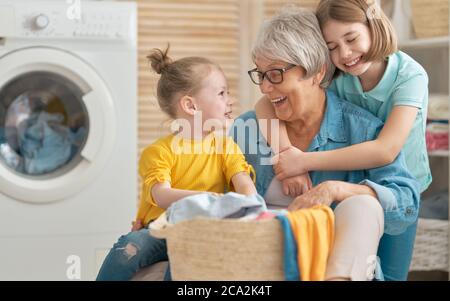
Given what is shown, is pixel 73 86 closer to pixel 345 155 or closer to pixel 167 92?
pixel 167 92

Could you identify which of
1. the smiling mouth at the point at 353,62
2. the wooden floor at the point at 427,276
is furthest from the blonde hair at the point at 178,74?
the wooden floor at the point at 427,276

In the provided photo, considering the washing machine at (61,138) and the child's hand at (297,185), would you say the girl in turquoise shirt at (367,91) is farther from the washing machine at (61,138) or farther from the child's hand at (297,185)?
the washing machine at (61,138)

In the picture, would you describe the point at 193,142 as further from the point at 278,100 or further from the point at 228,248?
the point at 228,248

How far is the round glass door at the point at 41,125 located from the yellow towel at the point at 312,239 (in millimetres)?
1427

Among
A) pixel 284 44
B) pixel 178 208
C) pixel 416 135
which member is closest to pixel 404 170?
pixel 416 135

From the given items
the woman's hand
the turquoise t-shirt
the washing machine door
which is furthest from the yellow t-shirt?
the washing machine door

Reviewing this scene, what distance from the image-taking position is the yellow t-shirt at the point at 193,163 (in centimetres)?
174

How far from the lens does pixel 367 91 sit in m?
1.80

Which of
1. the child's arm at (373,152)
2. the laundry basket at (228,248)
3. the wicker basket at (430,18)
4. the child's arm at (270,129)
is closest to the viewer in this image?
the laundry basket at (228,248)

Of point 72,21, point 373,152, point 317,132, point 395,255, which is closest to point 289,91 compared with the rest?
point 317,132

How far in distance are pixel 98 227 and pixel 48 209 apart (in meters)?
0.19

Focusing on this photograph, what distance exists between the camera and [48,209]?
260 centimetres

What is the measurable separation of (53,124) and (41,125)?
0.04 metres

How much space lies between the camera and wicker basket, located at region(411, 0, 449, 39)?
272 centimetres
